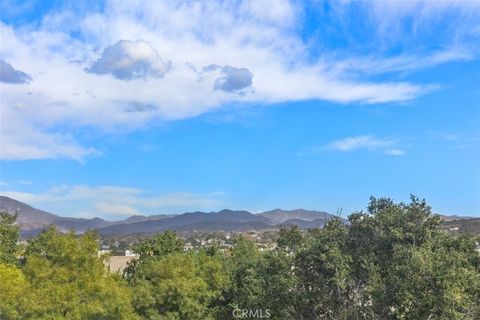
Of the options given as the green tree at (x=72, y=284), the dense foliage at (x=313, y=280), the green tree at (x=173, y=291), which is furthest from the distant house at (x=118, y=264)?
the green tree at (x=72, y=284)

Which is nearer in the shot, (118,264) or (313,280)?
(313,280)

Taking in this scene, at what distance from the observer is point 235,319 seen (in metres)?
31.9

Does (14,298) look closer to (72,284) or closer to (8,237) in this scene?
(72,284)

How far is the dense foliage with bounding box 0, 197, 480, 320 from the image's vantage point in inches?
782

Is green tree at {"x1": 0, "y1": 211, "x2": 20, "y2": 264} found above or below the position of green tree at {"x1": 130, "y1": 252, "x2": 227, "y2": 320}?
above

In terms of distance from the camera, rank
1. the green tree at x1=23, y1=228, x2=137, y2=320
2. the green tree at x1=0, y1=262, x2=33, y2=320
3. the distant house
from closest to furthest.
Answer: the green tree at x1=23, y1=228, x2=137, y2=320
the green tree at x1=0, y1=262, x2=33, y2=320
the distant house

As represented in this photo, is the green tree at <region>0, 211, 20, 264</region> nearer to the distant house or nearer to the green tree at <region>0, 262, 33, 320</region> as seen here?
the distant house

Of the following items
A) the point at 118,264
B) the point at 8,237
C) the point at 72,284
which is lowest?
the point at 118,264

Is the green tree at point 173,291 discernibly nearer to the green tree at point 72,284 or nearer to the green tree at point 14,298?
the green tree at point 72,284

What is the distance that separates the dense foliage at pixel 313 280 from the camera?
65.2 feet

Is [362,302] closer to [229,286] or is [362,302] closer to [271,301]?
[271,301]

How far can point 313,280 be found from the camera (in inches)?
1001

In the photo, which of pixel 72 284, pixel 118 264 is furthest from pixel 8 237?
pixel 72 284

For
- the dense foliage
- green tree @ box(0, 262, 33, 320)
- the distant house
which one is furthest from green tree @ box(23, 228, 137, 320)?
the distant house
